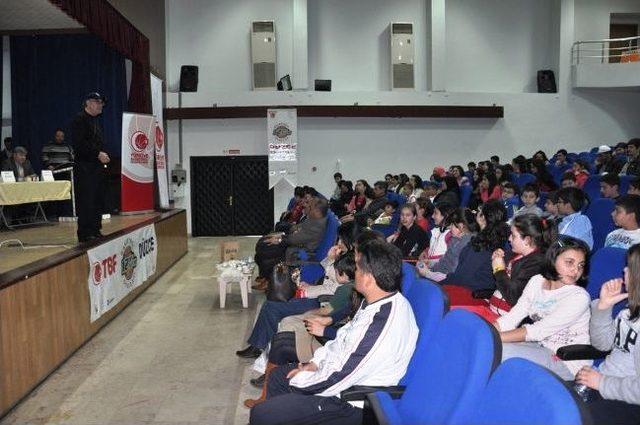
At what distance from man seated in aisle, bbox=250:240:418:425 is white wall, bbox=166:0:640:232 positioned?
10.0m

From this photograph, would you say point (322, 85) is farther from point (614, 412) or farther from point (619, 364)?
point (614, 412)

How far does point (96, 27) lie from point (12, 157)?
247 centimetres

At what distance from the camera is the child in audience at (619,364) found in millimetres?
1920

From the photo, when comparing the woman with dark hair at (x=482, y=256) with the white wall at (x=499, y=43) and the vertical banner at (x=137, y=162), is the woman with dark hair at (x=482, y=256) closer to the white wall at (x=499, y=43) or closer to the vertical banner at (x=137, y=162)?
the vertical banner at (x=137, y=162)

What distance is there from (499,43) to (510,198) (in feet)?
23.8

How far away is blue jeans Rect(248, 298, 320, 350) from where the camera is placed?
3.73 metres

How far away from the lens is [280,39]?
12.1 metres

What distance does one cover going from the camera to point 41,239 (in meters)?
5.91

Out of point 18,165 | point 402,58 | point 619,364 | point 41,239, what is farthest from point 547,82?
point 619,364

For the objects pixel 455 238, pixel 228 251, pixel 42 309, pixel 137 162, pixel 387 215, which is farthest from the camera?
pixel 137 162

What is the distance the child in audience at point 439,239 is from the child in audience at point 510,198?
62.0 inches

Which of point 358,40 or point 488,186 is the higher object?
point 358,40

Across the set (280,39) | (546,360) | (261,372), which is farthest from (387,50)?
(546,360)

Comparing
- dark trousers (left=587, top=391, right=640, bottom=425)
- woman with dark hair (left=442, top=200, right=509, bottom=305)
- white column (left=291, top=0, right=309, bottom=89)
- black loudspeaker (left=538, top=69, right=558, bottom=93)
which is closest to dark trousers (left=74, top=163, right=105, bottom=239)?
woman with dark hair (left=442, top=200, right=509, bottom=305)
